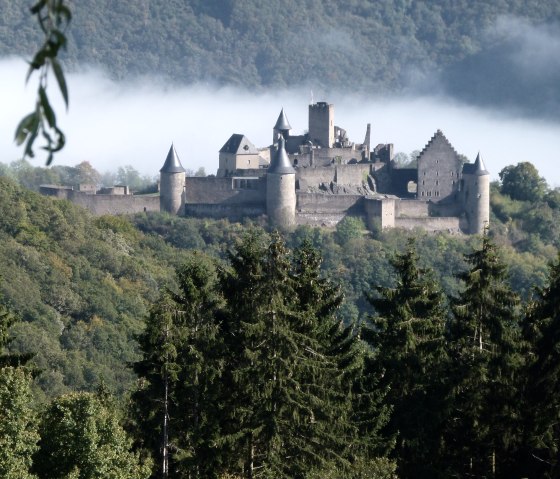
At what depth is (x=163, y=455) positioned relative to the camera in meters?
21.0

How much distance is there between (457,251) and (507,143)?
82833 mm

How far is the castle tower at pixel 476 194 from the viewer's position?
6344cm

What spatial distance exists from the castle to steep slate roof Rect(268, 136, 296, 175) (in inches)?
1.4

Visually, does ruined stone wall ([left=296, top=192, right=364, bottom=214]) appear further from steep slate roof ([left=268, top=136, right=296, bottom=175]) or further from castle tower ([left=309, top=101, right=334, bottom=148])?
castle tower ([left=309, top=101, right=334, bottom=148])

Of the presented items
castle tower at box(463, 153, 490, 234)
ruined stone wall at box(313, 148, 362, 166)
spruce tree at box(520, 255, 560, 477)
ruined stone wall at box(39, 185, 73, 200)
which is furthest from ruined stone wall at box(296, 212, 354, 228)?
spruce tree at box(520, 255, 560, 477)

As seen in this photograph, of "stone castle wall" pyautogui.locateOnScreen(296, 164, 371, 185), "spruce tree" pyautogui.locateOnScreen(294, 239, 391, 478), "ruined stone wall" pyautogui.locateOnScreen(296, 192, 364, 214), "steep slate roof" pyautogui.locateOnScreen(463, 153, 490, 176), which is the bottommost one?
"spruce tree" pyautogui.locateOnScreen(294, 239, 391, 478)

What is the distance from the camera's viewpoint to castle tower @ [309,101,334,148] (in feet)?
218

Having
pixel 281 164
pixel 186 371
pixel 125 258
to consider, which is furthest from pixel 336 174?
pixel 186 371

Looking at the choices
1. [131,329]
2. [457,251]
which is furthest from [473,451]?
[457,251]

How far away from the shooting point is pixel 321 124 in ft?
219

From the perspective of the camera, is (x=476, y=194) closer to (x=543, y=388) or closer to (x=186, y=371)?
(x=543, y=388)

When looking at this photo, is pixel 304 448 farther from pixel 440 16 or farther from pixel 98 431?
pixel 440 16

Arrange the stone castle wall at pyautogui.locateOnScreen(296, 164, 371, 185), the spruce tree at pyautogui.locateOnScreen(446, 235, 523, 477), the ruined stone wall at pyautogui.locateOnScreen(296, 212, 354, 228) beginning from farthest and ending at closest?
the stone castle wall at pyautogui.locateOnScreen(296, 164, 371, 185)
the ruined stone wall at pyautogui.locateOnScreen(296, 212, 354, 228)
the spruce tree at pyautogui.locateOnScreen(446, 235, 523, 477)

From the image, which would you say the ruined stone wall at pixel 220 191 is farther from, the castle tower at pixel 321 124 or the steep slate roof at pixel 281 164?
the castle tower at pixel 321 124
